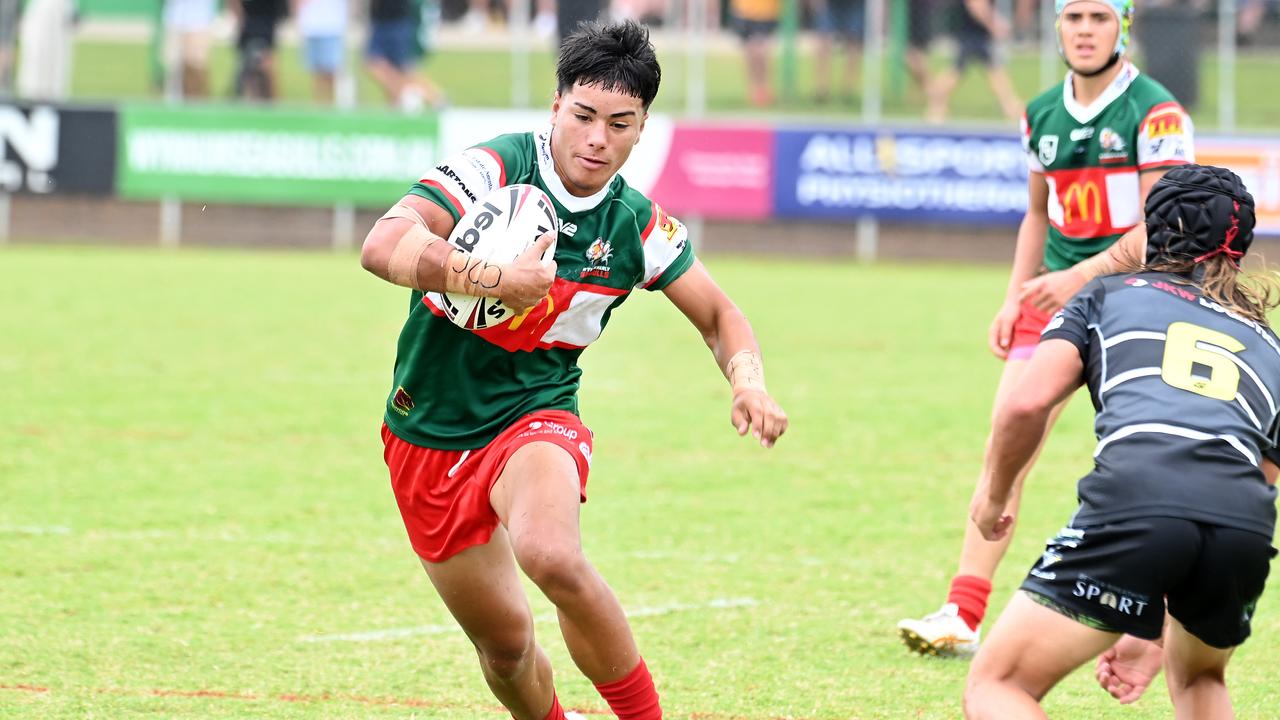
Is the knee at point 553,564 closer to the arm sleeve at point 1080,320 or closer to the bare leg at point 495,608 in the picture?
the bare leg at point 495,608

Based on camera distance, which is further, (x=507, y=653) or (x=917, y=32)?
(x=917, y=32)

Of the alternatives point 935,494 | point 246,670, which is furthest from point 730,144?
point 246,670

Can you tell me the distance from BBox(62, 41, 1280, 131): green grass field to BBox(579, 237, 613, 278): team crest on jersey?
54.1 ft

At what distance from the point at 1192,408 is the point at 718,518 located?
4547mm

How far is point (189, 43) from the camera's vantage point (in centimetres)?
2180

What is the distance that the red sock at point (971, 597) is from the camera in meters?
6.21

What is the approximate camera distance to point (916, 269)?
67.7ft

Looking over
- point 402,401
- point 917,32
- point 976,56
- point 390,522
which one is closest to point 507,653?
point 402,401

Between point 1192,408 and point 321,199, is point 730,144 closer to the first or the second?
point 321,199

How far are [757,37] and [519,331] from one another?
1856cm

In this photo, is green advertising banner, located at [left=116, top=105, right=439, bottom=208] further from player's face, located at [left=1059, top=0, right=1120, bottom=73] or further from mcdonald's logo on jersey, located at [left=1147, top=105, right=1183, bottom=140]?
mcdonald's logo on jersey, located at [left=1147, top=105, right=1183, bottom=140]

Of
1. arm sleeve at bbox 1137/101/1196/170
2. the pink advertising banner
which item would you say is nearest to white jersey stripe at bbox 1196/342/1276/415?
arm sleeve at bbox 1137/101/1196/170

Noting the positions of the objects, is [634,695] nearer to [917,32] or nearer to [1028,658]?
[1028,658]

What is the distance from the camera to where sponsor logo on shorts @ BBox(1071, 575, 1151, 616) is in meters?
3.82
